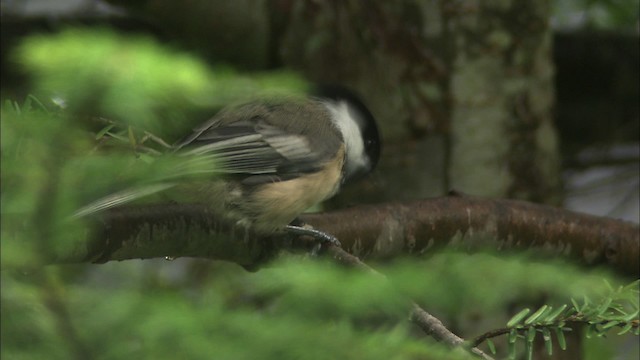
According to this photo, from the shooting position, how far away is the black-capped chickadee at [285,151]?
5.39ft

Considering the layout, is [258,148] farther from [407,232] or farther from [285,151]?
[407,232]

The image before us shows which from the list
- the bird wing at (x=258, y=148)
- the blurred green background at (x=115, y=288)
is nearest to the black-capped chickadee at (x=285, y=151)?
the bird wing at (x=258, y=148)

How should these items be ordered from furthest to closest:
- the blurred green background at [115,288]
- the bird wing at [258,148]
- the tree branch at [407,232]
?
the bird wing at [258,148] → the tree branch at [407,232] → the blurred green background at [115,288]

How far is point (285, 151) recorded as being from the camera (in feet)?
5.79

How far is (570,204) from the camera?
3389mm

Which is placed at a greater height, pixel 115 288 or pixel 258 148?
pixel 115 288

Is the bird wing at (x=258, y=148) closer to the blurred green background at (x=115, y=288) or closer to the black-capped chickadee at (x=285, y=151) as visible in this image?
the black-capped chickadee at (x=285, y=151)

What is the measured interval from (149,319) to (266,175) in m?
1.12

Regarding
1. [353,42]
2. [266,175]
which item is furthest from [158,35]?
[266,175]

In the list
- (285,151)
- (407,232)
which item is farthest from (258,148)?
(407,232)

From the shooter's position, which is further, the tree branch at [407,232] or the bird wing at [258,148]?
the bird wing at [258,148]

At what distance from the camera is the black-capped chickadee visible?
1.64m

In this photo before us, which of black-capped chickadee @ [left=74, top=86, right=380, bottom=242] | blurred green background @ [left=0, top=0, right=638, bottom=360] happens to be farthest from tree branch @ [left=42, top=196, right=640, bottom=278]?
blurred green background @ [left=0, top=0, right=638, bottom=360]

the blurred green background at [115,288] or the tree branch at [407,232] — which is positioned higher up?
the blurred green background at [115,288]
